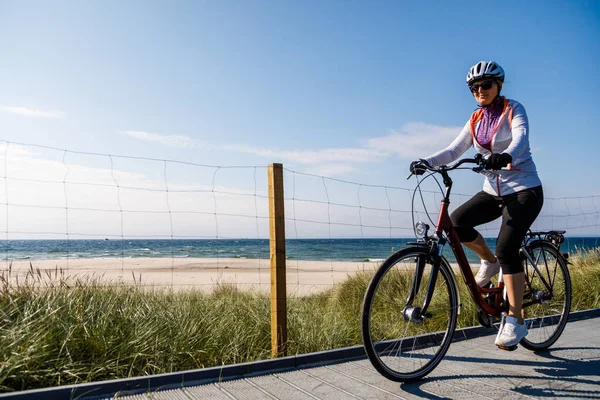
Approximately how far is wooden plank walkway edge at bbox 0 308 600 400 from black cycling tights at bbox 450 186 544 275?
3.98 ft

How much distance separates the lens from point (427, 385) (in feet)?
10.2

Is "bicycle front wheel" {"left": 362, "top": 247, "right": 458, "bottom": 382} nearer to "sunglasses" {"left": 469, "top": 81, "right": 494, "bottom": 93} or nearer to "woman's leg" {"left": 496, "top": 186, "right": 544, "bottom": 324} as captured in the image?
"woman's leg" {"left": 496, "top": 186, "right": 544, "bottom": 324}

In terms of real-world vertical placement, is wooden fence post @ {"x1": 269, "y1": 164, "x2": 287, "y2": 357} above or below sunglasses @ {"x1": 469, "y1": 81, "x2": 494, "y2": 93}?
below

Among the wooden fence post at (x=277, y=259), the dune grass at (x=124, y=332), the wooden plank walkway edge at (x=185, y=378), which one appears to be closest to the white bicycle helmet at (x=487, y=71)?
the wooden fence post at (x=277, y=259)

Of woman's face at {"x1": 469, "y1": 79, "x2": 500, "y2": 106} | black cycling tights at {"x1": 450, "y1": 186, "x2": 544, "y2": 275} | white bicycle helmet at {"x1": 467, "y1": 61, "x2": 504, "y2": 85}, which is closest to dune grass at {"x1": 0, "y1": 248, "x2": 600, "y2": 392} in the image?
black cycling tights at {"x1": 450, "y1": 186, "x2": 544, "y2": 275}

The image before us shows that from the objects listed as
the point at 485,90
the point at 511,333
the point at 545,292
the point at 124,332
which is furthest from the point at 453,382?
the point at 124,332

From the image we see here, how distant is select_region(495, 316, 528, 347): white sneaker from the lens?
3.32m

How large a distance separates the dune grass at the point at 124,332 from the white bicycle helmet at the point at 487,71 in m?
2.31

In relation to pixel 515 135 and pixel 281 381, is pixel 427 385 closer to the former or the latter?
pixel 281 381

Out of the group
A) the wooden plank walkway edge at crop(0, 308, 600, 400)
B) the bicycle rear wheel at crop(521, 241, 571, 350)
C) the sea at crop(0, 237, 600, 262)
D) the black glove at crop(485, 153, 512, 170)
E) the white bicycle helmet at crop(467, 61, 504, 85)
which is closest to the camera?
the wooden plank walkway edge at crop(0, 308, 600, 400)

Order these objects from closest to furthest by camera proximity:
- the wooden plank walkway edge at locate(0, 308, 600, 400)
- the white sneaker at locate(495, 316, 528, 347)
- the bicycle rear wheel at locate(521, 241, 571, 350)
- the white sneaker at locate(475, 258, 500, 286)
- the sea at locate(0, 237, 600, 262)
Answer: the wooden plank walkway edge at locate(0, 308, 600, 400)
the white sneaker at locate(495, 316, 528, 347)
the white sneaker at locate(475, 258, 500, 286)
the bicycle rear wheel at locate(521, 241, 571, 350)
the sea at locate(0, 237, 600, 262)

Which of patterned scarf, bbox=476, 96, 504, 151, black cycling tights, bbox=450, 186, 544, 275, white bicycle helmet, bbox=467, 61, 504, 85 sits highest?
white bicycle helmet, bbox=467, 61, 504, 85

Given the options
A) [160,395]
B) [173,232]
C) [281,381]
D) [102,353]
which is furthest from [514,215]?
[173,232]

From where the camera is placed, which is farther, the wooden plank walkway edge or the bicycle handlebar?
the bicycle handlebar
